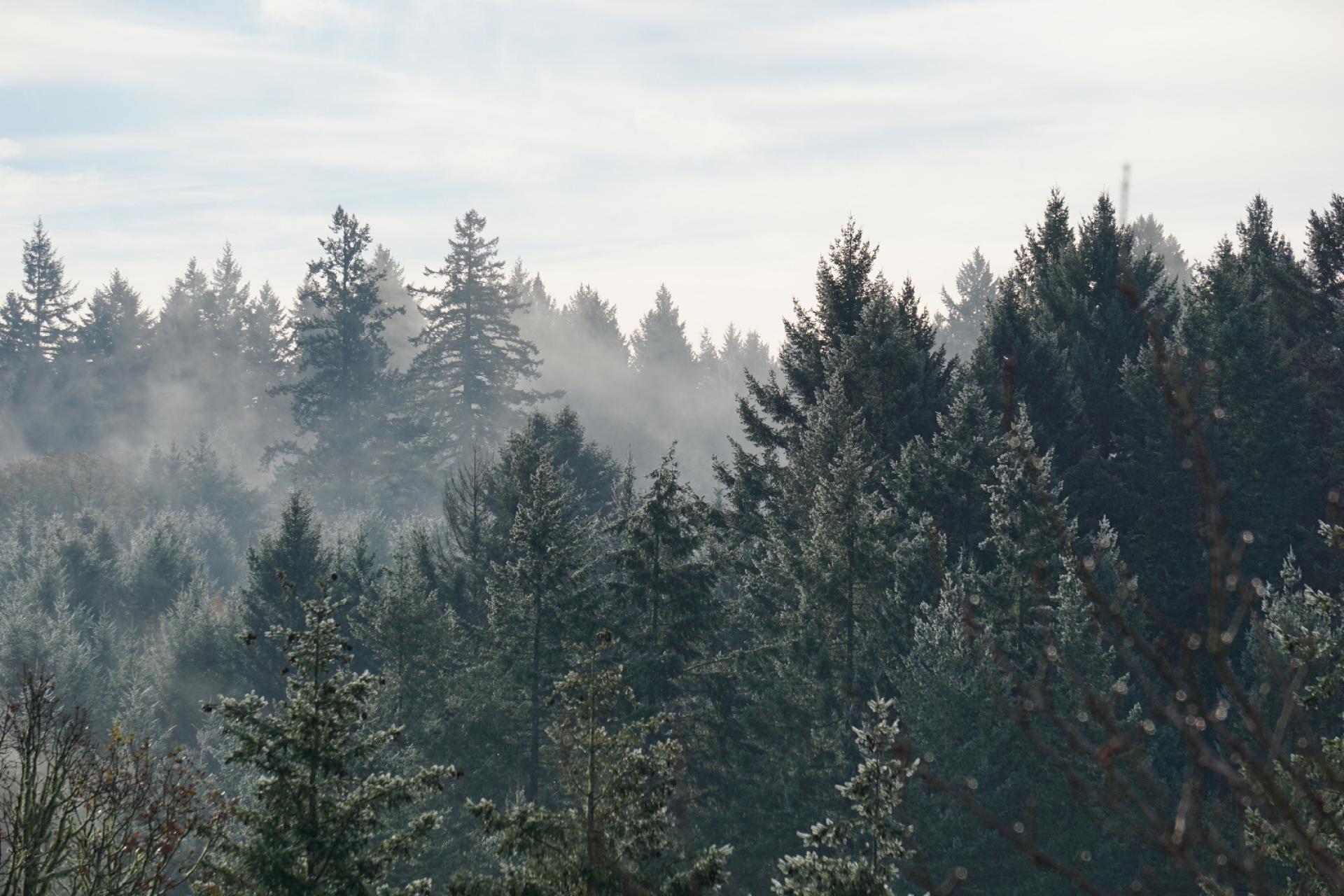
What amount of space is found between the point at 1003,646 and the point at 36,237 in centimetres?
10351

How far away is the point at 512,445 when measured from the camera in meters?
38.6

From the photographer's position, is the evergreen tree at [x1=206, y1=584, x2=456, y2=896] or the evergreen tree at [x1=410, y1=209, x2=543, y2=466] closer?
the evergreen tree at [x1=206, y1=584, x2=456, y2=896]

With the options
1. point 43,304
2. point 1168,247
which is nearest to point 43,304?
point 43,304

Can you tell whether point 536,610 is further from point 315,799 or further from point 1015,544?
point 315,799

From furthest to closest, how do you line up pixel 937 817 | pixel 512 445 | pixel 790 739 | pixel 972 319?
pixel 972 319, pixel 512 445, pixel 790 739, pixel 937 817

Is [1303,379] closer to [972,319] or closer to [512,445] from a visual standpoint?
[512,445]

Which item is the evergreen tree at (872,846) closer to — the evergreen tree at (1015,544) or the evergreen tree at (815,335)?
the evergreen tree at (1015,544)

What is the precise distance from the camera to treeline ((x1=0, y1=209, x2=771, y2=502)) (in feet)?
279

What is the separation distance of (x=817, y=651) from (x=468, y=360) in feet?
220

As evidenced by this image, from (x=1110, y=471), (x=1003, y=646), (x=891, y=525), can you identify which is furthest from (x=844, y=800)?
(x=1110, y=471)

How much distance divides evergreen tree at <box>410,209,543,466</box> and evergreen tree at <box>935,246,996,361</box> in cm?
4992

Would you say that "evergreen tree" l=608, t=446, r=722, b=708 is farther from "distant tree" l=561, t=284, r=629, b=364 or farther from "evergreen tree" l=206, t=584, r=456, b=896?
"distant tree" l=561, t=284, r=629, b=364

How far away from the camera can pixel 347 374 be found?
84.2 metres

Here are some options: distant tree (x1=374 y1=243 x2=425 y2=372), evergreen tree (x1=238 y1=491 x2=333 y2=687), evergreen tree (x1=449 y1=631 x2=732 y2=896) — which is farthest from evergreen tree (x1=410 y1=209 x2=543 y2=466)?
evergreen tree (x1=449 y1=631 x2=732 y2=896)
